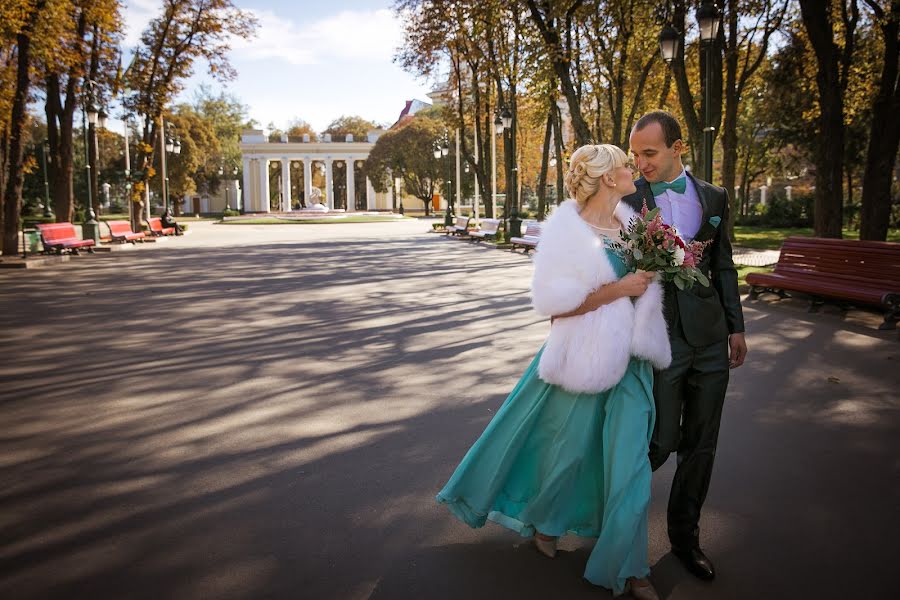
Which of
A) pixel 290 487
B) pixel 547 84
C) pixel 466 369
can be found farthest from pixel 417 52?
pixel 290 487

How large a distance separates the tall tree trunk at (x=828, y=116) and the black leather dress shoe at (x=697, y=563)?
13.0 meters

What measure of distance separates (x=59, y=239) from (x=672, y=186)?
22.3 meters

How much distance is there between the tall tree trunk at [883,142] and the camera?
1527 cm

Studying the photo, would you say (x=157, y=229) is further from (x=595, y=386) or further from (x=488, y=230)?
(x=595, y=386)

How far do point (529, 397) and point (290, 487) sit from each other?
1.72 meters

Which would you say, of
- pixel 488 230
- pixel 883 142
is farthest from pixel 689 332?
pixel 488 230

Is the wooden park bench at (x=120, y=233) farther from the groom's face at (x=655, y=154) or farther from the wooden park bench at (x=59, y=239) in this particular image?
the groom's face at (x=655, y=154)

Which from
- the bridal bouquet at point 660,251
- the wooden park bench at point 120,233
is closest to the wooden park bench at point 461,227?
the wooden park bench at point 120,233

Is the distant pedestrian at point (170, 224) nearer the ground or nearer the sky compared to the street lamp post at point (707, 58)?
nearer the ground

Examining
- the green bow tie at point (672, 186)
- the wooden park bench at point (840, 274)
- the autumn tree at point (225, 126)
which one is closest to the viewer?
the green bow tie at point (672, 186)

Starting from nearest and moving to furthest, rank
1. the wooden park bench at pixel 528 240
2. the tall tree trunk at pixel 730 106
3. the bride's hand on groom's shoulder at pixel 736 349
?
the bride's hand on groom's shoulder at pixel 736 349
the tall tree trunk at pixel 730 106
the wooden park bench at pixel 528 240

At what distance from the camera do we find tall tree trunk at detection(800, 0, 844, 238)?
13.9m

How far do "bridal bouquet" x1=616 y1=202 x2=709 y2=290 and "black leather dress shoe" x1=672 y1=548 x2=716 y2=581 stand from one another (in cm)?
125

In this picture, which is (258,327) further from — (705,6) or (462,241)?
(462,241)
